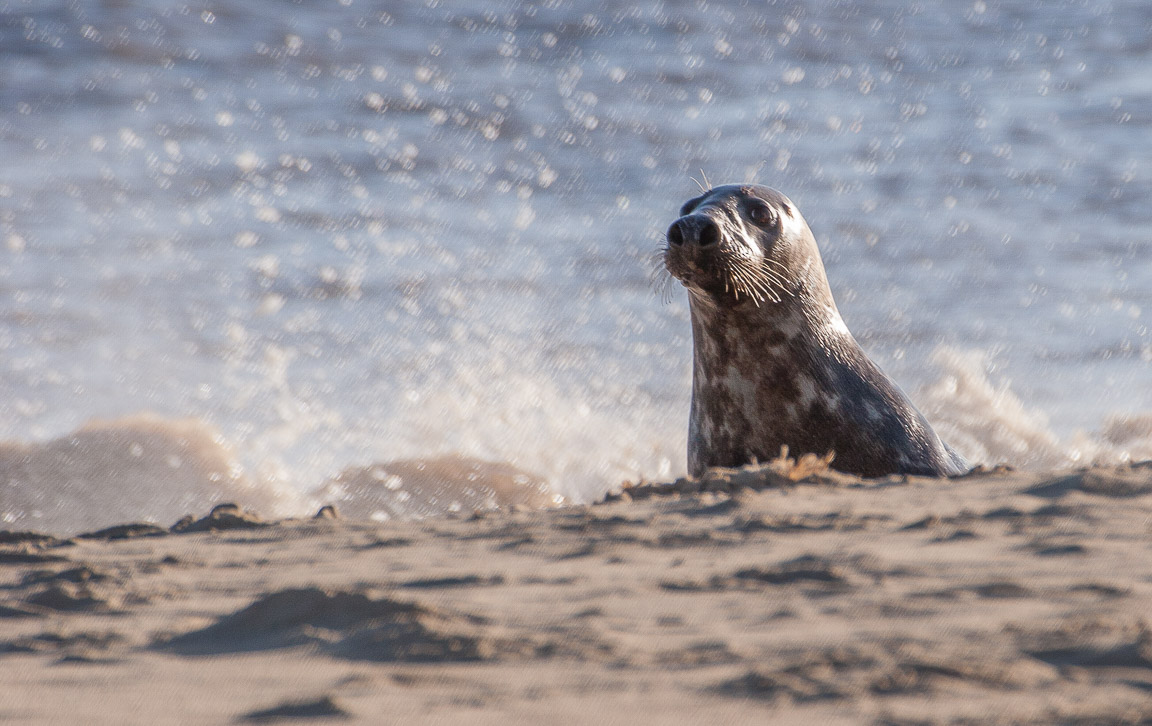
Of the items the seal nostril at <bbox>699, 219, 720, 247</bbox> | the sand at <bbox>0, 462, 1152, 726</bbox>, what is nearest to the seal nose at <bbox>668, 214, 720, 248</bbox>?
the seal nostril at <bbox>699, 219, 720, 247</bbox>

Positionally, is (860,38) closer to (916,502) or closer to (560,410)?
(560,410)

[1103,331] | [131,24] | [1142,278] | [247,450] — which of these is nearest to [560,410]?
[247,450]

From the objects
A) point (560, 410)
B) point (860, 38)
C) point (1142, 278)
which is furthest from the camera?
point (860, 38)

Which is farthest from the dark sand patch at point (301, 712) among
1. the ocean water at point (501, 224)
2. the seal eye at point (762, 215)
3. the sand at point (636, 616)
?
the ocean water at point (501, 224)

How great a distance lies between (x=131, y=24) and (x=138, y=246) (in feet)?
10.5

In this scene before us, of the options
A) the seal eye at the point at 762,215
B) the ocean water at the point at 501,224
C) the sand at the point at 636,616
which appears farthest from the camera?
the ocean water at the point at 501,224

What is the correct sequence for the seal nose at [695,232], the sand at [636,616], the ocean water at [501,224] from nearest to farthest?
the sand at [636,616], the seal nose at [695,232], the ocean water at [501,224]

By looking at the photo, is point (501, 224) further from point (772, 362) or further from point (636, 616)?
point (636, 616)

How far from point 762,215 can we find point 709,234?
44 cm

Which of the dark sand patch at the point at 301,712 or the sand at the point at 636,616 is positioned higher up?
the sand at the point at 636,616

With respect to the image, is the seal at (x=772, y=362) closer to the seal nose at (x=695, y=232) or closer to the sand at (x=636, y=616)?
the seal nose at (x=695, y=232)

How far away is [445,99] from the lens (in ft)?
38.0

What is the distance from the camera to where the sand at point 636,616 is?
1778 mm

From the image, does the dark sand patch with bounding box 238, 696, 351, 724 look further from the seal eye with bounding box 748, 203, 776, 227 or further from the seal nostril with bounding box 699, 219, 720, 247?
the seal eye with bounding box 748, 203, 776, 227
